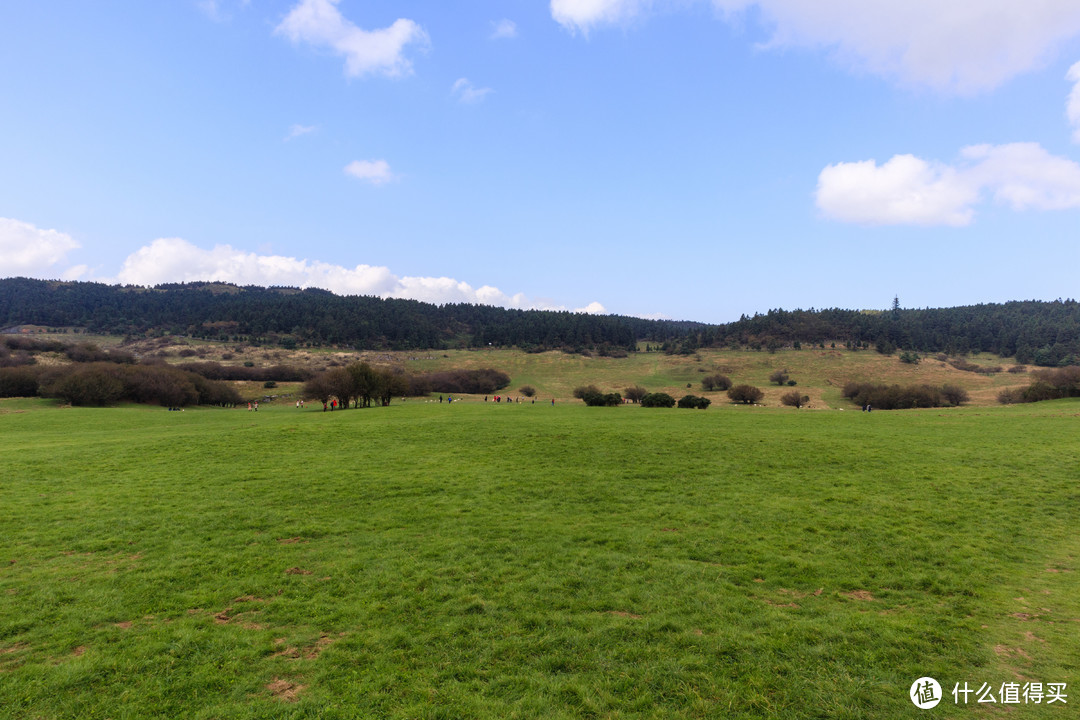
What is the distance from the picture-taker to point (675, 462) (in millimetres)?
23594

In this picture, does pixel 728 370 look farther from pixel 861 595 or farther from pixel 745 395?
pixel 861 595

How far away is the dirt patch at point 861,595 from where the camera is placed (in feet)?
34.6

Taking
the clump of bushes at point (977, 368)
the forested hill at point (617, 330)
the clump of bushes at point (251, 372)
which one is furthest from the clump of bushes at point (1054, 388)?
the clump of bushes at point (251, 372)

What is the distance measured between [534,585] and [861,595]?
7.42m

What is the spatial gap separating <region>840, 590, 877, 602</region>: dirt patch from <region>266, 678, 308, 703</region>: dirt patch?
36.5 feet

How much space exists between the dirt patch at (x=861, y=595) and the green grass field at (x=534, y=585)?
9 cm

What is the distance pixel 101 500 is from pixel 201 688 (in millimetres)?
14731

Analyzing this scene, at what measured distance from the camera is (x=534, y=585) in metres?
10.9

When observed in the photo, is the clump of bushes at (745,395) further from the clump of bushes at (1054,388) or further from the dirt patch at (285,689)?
the dirt patch at (285,689)

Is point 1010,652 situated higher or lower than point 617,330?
lower

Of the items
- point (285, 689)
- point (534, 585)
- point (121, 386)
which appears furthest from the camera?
point (121, 386)

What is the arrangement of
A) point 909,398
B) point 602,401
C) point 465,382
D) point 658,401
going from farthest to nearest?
point 465,382 → point 909,398 → point 602,401 → point 658,401

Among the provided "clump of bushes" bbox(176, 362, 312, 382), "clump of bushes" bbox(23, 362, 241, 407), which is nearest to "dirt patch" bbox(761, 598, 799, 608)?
"clump of bushes" bbox(23, 362, 241, 407)

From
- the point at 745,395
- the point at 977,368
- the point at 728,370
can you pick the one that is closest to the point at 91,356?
→ the point at 745,395
